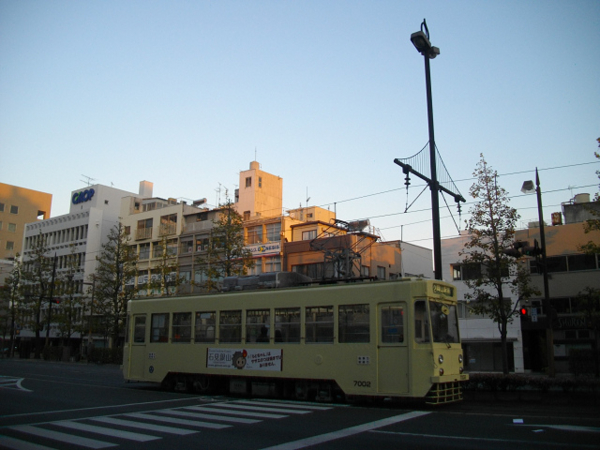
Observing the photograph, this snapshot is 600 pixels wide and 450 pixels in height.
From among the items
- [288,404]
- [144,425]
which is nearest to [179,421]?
[144,425]

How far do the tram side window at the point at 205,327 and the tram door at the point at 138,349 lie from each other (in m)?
2.72

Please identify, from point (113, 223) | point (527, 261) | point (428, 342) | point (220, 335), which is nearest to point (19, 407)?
point (220, 335)

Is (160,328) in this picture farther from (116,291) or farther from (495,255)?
(116,291)

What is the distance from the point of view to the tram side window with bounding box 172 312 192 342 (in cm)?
1797

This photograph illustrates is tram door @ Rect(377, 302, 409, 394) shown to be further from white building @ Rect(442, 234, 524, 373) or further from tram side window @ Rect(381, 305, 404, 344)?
white building @ Rect(442, 234, 524, 373)

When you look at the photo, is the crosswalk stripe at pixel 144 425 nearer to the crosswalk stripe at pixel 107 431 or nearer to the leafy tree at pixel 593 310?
the crosswalk stripe at pixel 107 431

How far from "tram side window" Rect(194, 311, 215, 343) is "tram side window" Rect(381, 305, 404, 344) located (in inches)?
241

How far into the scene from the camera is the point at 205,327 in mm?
17578

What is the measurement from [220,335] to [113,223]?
57.6m

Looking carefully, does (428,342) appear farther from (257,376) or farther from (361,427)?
(257,376)

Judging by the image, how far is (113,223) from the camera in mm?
70125

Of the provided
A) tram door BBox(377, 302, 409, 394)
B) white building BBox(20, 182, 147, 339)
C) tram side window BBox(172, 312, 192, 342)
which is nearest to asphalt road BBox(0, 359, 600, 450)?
tram door BBox(377, 302, 409, 394)

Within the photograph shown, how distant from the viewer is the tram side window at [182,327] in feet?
59.0

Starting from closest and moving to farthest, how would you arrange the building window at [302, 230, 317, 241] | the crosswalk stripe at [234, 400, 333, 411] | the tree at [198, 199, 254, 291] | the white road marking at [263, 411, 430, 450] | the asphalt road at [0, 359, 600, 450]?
the white road marking at [263, 411, 430, 450]
the asphalt road at [0, 359, 600, 450]
the crosswalk stripe at [234, 400, 333, 411]
the tree at [198, 199, 254, 291]
the building window at [302, 230, 317, 241]
